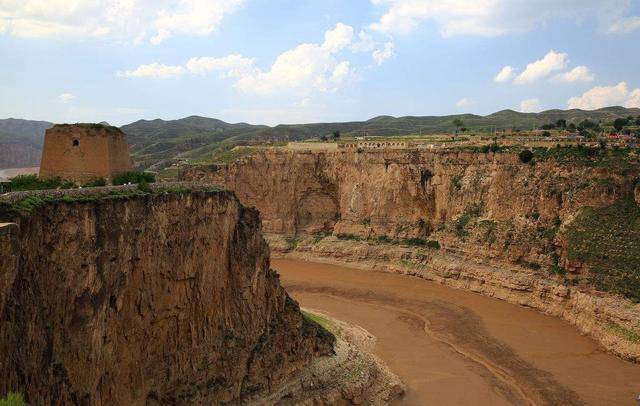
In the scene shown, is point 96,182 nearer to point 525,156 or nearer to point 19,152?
point 525,156

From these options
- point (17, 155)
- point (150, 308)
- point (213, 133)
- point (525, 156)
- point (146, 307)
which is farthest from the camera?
point (213, 133)

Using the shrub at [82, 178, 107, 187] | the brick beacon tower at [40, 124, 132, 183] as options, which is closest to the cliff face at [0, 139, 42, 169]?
the brick beacon tower at [40, 124, 132, 183]

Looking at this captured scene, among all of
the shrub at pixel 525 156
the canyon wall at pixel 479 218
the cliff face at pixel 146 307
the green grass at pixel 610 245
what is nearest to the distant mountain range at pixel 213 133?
the canyon wall at pixel 479 218

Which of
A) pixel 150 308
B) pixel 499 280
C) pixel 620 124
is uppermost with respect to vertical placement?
pixel 620 124

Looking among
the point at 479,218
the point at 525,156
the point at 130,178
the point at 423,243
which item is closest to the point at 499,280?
the point at 479,218

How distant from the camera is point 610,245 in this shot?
122ft

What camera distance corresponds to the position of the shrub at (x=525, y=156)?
47.8 m

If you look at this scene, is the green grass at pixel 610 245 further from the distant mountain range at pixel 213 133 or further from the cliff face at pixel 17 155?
the cliff face at pixel 17 155

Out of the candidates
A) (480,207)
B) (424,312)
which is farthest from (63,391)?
(480,207)

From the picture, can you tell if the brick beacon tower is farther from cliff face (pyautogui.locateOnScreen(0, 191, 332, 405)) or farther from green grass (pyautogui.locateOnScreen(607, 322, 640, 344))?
green grass (pyautogui.locateOnScreen(607, 322, 640, 344))

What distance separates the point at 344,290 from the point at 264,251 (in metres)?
21.2

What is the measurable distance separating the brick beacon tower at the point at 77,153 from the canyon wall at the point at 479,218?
28.9 meters

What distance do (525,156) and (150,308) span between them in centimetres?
3866

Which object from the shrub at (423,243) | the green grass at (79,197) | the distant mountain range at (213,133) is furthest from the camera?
the distant mountain range at (213,133)
